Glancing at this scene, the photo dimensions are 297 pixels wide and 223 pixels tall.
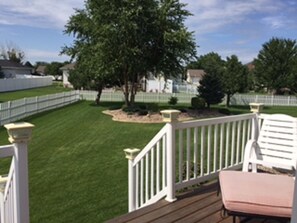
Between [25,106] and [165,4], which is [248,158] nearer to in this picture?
[25,106]

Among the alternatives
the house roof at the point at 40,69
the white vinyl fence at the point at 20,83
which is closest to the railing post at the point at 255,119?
the white vinyl fence at the point at 20,83

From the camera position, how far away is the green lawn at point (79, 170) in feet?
15.2

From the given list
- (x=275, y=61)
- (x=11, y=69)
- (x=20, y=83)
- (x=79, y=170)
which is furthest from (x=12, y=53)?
(x=79, y=170)

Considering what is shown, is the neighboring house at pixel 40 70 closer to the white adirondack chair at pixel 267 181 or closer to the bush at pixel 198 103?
the bush at pixel 198 103

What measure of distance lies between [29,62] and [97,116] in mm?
60855

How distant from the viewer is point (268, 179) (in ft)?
10.1

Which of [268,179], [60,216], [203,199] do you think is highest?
[268,179]

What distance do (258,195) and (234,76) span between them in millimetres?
19796

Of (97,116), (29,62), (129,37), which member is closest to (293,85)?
(129,37)

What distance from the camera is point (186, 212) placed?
10.7 ft

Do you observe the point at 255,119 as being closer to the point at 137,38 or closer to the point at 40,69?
the point at 137,38

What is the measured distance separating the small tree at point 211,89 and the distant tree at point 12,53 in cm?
5521

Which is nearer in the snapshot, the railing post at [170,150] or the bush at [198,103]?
the railing post at [170,150]

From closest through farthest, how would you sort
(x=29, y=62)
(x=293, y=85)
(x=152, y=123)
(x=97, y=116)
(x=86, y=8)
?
1. (x=152, y=123)
2. (x=97, y=116)
3. (x=86, y=8)
4. (x=293, y=85)
5. (x=29, y=62)
